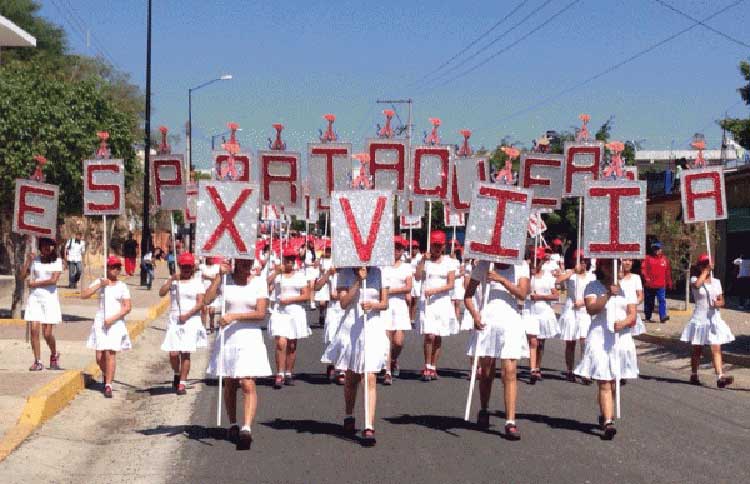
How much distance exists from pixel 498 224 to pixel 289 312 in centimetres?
427

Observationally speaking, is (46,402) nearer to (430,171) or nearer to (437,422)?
(437,422)

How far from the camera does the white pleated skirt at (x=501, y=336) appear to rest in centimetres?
1006

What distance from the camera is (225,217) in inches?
415

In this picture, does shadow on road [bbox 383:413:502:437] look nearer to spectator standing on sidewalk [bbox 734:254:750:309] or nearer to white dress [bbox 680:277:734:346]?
white dress [bbox 680:277:734:346]

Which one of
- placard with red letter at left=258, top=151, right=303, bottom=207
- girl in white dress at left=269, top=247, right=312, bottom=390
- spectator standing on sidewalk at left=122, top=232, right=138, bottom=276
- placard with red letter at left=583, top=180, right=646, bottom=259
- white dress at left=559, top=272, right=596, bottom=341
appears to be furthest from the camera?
spectator standing on sidewalk at left=122, top=232, right=138, bottom=276

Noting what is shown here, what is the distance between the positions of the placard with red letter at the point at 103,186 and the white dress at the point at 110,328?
1.22 meters

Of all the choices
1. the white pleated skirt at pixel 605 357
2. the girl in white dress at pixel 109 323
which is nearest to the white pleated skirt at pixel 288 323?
the girl in white dress at pixel 109 323

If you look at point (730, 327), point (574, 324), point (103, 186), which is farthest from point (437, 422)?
point (730, 327)

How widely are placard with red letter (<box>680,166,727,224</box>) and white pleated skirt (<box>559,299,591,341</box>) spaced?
201 centimetres

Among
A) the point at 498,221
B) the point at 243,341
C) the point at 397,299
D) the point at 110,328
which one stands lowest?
the point at 110,328

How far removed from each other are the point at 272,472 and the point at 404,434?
198cm

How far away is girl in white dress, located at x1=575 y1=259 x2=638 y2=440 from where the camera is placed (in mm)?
10047

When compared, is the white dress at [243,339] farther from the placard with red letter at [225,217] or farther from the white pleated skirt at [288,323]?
the white pleated skirt at [288,323]

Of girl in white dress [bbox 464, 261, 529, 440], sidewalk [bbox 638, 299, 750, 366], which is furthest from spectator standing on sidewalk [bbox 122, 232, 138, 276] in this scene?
girl in white dress [bbox 464, 261, 529, 440]
